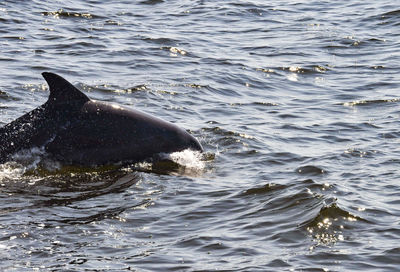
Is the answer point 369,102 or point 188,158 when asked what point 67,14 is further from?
point 188,158

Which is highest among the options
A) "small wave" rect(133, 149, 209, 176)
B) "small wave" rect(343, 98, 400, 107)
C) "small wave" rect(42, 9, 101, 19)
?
"small wave" rect(42, 9, 101, 19)

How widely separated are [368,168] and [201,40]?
965cm

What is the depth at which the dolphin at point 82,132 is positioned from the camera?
11695 mm

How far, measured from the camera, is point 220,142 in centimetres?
1346

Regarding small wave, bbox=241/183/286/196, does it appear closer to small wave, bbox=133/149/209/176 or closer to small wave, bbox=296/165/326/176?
small wave, bbox=296/165/326/176

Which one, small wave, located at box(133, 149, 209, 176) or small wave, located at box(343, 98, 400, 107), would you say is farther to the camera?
small wave, located at box(343, 98, 400, 107)

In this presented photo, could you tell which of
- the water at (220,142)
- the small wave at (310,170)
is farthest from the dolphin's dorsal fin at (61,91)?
the small wave at (310,170)

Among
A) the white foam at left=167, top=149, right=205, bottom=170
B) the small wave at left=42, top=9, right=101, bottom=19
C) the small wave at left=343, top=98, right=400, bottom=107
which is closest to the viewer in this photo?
the white foam at left=167, top=149, right=205, bottom=170

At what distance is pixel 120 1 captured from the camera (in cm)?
2570

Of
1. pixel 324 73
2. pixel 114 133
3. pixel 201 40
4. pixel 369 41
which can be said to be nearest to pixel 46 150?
pixel 114 133

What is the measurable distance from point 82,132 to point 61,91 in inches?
27.2

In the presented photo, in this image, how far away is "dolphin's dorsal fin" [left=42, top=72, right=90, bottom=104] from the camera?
1143 cm

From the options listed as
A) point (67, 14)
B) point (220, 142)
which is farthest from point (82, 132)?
point (67, 14)

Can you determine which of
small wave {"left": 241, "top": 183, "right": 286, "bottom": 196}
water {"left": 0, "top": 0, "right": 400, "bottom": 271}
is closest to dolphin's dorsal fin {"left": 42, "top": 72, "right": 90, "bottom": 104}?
water {"left": 0, "top": 0, "right": 400, "bottom": 271}
